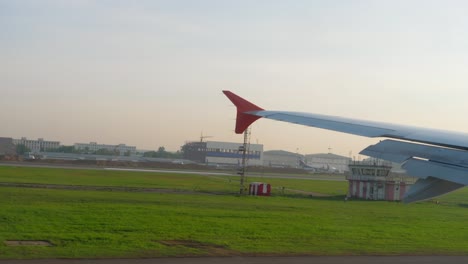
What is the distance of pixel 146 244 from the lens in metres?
20.4

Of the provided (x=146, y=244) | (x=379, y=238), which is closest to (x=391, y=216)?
(x=379, y=238)

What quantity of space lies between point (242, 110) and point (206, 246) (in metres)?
8.58

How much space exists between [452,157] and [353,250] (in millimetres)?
13576

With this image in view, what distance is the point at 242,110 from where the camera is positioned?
44.8 feet

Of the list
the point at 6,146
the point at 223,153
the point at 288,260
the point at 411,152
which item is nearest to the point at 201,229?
the point at 288,260

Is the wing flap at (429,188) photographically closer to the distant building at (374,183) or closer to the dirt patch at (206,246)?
the dirt patch at (206,246)

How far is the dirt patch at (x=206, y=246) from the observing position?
19.7m

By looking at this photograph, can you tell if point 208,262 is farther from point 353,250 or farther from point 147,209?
point 147,209

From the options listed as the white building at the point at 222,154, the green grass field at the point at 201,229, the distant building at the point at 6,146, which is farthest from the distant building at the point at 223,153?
the green grass field at the point at 201,229

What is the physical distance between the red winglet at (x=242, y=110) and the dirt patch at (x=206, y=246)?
7.24 meters

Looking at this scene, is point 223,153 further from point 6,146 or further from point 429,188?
point 429,188

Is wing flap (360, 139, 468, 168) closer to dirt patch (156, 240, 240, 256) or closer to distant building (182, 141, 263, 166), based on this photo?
dirt patch (156, 240, 240, 256)

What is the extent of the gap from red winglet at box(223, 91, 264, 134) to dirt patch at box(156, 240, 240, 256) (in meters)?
7.24

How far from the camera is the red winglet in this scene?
13.5 metres
